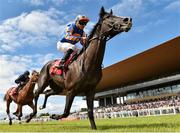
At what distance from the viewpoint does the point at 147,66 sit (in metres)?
44.3

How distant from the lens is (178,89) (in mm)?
51906

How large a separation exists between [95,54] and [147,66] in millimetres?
38204

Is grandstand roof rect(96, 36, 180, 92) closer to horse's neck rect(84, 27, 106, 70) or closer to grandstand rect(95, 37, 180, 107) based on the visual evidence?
grandstand rect(95, 37, 180, 107)

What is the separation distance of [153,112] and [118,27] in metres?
20.0

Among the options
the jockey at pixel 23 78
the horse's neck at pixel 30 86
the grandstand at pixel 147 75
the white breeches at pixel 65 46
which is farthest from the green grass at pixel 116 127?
the grandstand at pixel 147 75

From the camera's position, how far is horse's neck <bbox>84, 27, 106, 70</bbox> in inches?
276

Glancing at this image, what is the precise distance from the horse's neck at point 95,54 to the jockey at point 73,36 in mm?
479

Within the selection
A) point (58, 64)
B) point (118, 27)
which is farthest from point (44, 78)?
point (118, 27)

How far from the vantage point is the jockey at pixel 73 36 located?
25.3 ft

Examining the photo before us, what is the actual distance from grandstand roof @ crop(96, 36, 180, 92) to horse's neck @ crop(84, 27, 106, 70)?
25168mm

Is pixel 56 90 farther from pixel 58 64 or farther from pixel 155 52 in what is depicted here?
pixel 155 52

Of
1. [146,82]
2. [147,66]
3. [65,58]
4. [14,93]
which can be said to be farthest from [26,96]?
[146,82]

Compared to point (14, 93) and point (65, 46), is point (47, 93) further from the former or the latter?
point (14, 93)

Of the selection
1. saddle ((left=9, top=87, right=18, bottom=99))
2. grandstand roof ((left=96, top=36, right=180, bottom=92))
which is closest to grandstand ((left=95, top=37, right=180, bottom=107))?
grandstand roof ((left=96, top=36, right=180, bottom=92))
